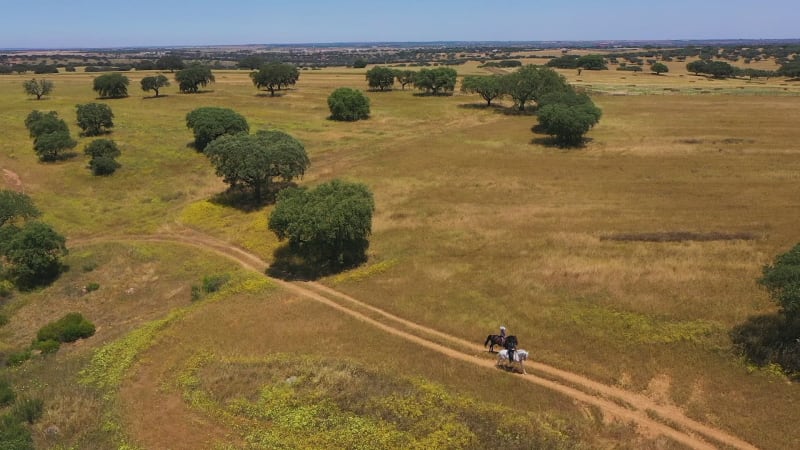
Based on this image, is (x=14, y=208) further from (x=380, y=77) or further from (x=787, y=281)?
(x=380, y=77)

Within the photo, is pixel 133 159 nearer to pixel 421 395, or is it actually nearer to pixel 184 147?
pixel 184 147

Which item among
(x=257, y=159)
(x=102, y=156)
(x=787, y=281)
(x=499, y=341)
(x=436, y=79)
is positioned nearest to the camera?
(x=787, y=281)

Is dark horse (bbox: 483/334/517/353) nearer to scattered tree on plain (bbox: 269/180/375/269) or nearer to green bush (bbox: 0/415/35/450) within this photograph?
scattered tree on plain (bbox: 269/180/375/269)

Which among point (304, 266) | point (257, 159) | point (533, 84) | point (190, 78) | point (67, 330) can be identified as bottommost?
point (67, 330)

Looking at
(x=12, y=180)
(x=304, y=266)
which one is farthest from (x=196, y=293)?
(x=12, y=180)

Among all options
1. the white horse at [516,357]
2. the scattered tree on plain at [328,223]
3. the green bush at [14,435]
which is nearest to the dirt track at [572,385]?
the white horse at [516,357]

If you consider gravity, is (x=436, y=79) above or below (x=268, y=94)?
above
